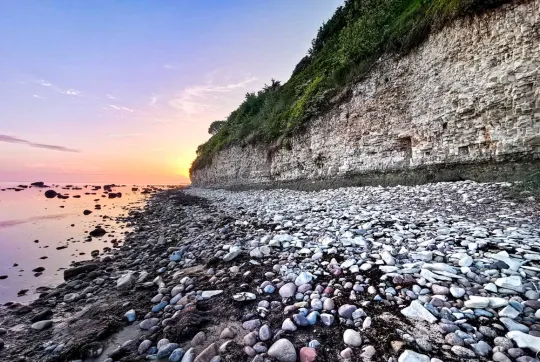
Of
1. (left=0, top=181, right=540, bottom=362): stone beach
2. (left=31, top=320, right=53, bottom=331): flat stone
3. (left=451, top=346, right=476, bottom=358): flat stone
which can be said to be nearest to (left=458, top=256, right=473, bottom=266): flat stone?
(left=0, top=181, right=540, bottom=362): stone beach

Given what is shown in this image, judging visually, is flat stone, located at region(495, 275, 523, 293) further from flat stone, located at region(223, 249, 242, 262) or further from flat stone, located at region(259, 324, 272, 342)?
flat stone, located at region(223, 249, 242, 262)

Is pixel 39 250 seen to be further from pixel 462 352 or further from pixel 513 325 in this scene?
pixel 513 325

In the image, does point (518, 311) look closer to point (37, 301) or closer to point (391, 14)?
point (37, 301)

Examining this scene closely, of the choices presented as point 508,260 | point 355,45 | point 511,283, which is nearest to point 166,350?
point 511,283

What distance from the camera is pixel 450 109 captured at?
332 inches

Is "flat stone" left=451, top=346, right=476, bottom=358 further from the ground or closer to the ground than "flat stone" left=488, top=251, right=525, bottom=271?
closer to the ground

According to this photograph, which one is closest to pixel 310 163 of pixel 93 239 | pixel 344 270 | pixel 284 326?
pixel 93 239

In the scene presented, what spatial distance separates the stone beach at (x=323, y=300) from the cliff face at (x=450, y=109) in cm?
284

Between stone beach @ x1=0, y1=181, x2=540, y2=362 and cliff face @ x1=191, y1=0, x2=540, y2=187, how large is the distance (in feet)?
9.31

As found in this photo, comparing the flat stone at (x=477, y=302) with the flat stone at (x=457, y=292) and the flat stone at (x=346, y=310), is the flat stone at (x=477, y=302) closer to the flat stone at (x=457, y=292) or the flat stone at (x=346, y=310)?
the flat stone at (x=457, y=292)

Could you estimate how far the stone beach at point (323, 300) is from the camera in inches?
80.4

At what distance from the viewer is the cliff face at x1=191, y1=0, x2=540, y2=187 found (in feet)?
21.9

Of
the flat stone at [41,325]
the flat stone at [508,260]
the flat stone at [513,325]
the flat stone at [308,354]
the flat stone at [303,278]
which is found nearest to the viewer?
the flat stone at [513,325]

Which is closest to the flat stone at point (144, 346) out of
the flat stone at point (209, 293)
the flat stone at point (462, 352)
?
the flat stone at point (209, 293)
